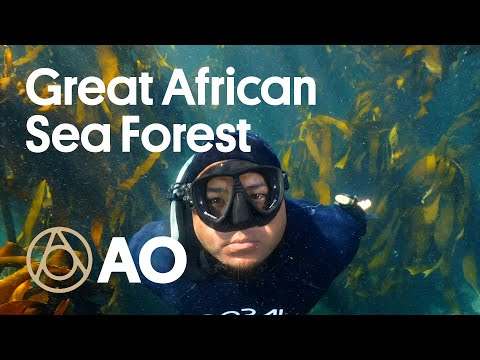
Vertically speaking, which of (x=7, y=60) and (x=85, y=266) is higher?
(x=7, y=60)

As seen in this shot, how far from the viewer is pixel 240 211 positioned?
2658 millimetres

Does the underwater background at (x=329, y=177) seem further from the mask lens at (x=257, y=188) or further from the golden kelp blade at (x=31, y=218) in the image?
the mask lens at (x=257, y=188)

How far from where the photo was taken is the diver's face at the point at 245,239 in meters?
2.66

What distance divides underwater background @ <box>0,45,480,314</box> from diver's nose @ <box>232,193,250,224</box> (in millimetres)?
1283

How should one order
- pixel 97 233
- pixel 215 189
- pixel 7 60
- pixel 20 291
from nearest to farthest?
1. pixel 215 189
2. pixel 20 291
3. pixel 7 60
4. pixel 97 233

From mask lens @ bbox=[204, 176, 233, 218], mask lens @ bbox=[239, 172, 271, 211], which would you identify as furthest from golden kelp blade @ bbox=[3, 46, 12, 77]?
mask lens @ bbox=[239, 172, 271, 211]

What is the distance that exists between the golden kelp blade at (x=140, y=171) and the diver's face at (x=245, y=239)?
3.02 ft

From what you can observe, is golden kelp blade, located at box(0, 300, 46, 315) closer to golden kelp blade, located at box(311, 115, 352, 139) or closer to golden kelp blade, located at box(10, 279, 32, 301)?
golden kelp blade, located at box(10, 279, 32, 301)

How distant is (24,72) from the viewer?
12.4ft

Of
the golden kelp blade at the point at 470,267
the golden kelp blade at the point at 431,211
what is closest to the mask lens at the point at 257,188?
the golden kelp blade at the point at 431,211

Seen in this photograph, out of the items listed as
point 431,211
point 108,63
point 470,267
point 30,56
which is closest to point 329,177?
point 431,211

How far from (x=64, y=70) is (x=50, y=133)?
91cm

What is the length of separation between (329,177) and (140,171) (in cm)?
216

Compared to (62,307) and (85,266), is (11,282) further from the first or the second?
Answer: (85,266)
